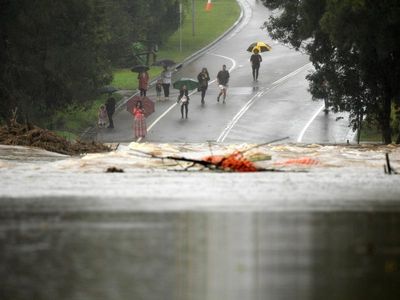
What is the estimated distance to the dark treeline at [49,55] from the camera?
50375 millimetres

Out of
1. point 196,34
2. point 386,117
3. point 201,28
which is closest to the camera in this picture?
point 386,117

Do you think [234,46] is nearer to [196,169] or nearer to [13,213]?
[196,169]

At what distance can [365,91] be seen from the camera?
46531mm

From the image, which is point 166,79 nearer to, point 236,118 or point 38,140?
point 236,118

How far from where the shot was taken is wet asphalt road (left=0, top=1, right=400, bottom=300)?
11688mm

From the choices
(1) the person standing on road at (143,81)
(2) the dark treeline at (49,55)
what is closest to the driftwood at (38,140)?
(2) the dark treeline at (49,55)

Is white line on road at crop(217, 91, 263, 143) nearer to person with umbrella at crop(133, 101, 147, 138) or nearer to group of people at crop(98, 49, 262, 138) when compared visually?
group of people at crop(98, 49, 262, 138)

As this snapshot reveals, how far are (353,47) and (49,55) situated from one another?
13.1 m

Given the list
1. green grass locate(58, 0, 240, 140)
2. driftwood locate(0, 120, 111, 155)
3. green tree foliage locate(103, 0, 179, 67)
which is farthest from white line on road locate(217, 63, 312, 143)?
driftwood locate(0, 120, 111, 155)

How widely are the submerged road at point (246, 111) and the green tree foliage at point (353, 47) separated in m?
3.91

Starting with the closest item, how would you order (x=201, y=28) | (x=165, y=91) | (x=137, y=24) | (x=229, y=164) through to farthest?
1. (x=229, y=164)
2. (x=165, y=91)
3. (x=137, y=24)
4. (x=201, y=28)

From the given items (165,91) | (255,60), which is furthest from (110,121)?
(255,60)

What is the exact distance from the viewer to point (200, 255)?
1350 centimetres

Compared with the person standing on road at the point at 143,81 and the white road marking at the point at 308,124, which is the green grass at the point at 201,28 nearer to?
the person standing on road at the point at 143,81
